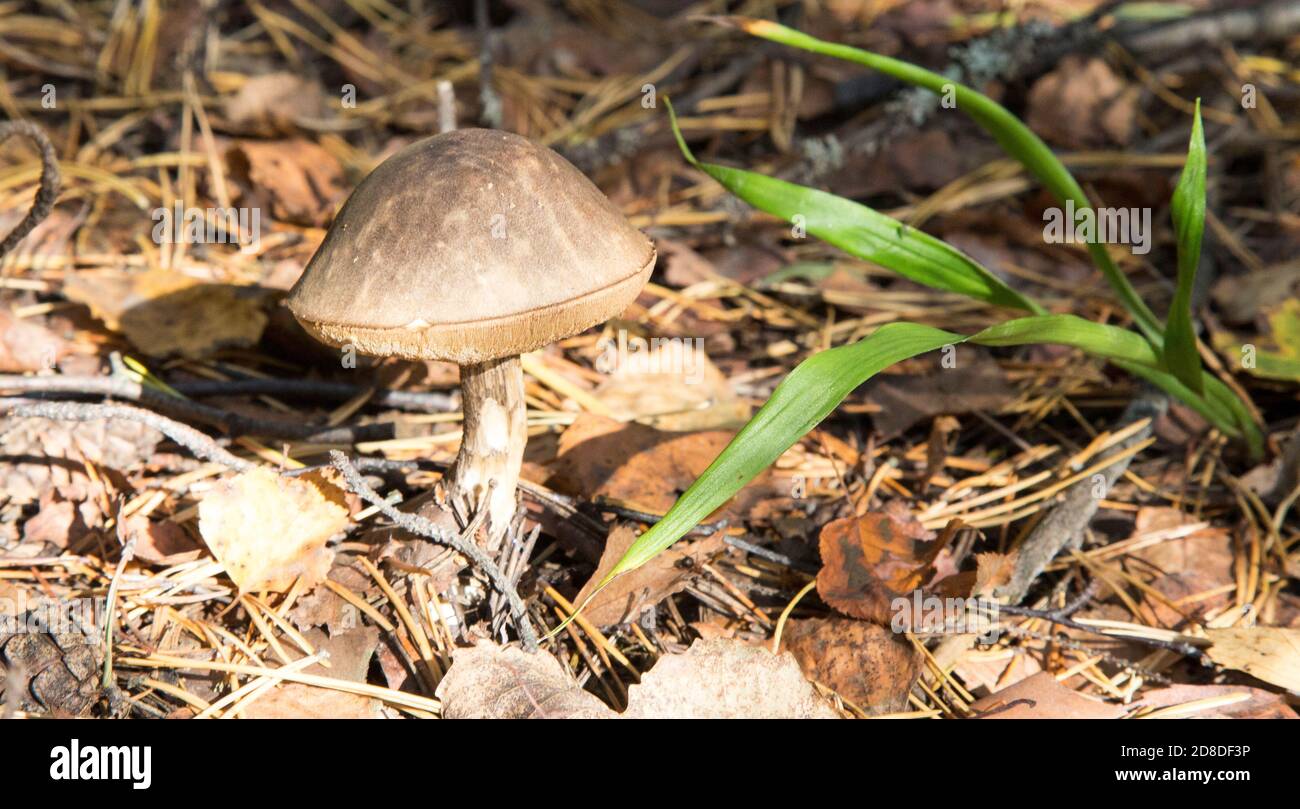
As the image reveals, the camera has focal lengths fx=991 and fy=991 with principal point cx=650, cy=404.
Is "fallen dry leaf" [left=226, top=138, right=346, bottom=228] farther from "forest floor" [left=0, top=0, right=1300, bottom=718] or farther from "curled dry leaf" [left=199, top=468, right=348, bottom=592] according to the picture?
"curled dry leaf" [left=199, top=468, right=348, bottom=592]

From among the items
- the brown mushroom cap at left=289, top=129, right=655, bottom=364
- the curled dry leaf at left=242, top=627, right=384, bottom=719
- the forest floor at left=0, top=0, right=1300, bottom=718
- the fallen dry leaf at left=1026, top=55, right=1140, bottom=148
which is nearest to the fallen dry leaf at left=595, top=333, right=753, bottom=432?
the forest floor at left=0, top=0, right=1300, bottom=718

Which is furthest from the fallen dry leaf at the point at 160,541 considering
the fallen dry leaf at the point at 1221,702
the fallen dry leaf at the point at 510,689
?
the fallen dry leaf at the point at 1221,702

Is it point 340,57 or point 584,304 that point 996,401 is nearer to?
point 584,304

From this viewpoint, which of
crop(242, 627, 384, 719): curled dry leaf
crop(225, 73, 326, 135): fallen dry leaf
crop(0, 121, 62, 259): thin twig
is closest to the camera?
crop(242, 627, 384, 719): curled dry leaf

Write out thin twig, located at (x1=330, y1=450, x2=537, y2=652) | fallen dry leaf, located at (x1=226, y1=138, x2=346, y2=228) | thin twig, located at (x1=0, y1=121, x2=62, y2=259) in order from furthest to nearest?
fallen dry leaf, located at (x1=226, y1=138, x2=346, y2=228) → thin twig, located at (x1=0, y1=121, x2=62, y2=259) → thin twig, located at (x1=330, y1=450, x2=537, y2=652)

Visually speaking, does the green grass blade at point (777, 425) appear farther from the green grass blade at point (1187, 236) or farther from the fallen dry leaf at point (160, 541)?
Result: the fallen dry leaf at point (160, 541)

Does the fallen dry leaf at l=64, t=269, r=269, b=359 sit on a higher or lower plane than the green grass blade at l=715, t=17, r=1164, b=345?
lower
